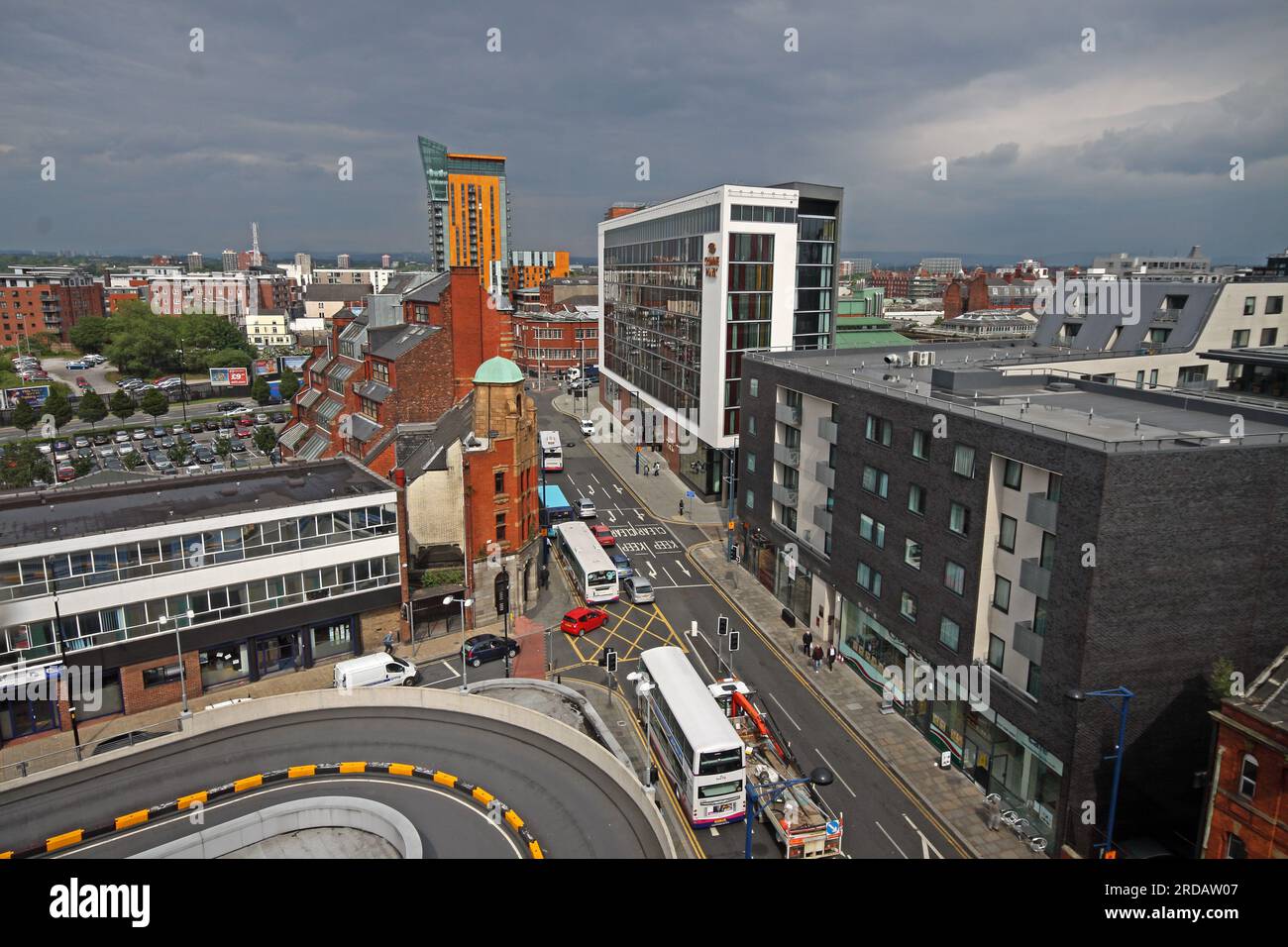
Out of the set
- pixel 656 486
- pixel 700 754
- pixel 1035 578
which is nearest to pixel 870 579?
pixel 1035 578

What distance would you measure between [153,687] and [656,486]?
2050 inches

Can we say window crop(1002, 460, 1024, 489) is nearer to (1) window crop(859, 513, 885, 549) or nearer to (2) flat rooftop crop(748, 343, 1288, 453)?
(2) flat rooftop crop(748, 343, 1288, 453)

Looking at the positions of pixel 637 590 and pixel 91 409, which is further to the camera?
pixel 91 409

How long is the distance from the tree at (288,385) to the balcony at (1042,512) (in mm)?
127707

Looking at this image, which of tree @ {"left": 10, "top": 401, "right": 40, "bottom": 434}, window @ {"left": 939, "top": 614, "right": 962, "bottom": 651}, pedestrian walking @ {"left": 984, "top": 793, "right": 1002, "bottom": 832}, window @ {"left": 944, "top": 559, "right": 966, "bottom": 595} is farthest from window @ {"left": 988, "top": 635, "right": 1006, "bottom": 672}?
tree @ {"left": 10, "top": 401, "right": 40, "bottom": 434}

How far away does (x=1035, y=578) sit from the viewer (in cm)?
3095

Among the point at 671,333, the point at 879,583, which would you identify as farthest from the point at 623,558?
the point at 671,333

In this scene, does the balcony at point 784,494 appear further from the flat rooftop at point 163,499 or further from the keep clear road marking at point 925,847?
the flat rooftop at point 163,499

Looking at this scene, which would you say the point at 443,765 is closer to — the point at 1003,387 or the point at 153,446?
the point at 1003,387

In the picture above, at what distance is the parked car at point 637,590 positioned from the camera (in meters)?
53.9

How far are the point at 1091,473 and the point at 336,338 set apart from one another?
73.6 m

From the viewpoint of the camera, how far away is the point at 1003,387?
42.6 m

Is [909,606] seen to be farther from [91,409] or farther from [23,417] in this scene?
[91,409]

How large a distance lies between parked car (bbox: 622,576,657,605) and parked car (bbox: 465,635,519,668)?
9.98 meters
